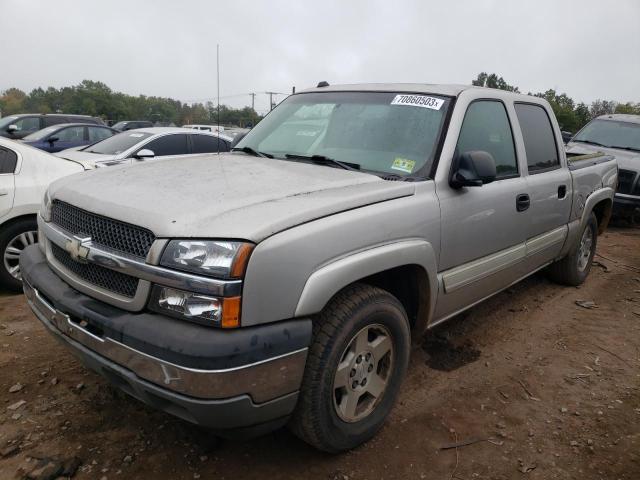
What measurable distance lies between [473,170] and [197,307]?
1.75 meters

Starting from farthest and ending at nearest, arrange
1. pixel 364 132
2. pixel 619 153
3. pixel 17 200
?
pixel 619 153, pixel 17 200, pixel 364 132

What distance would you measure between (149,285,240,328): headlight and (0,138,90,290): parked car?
3.12 metres

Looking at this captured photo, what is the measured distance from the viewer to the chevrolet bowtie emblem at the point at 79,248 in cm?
230

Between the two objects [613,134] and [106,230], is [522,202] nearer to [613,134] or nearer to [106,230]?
[106,230]

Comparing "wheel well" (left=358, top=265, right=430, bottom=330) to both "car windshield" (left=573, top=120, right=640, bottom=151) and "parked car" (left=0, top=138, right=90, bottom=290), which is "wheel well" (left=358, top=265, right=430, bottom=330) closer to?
"parked car" (left=0, top=138, right=90, bottom=290)

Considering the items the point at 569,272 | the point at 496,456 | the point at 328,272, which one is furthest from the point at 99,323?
the point at 569,272

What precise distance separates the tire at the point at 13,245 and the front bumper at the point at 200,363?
2850 mm

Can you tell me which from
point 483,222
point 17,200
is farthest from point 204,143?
point 483,222

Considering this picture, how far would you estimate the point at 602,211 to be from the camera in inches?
222

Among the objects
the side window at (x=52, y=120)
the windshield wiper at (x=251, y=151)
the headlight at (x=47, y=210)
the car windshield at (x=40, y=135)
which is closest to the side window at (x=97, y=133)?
the car windshield at (x=40, y=135)

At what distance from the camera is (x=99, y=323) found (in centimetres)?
215

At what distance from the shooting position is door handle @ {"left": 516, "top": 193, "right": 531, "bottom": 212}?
3.57 m

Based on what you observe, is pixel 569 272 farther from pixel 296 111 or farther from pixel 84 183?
pixel 84 183

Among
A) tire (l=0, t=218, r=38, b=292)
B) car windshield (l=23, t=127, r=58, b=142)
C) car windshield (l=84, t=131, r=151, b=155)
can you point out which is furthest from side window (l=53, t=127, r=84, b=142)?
tire (l=0, t=218, r=38, b=292)
